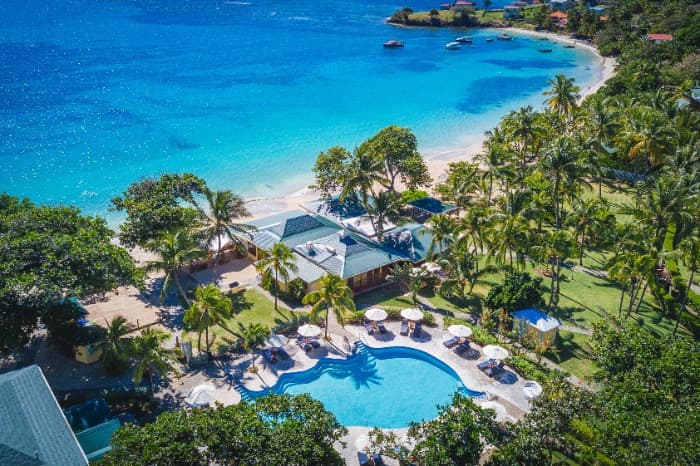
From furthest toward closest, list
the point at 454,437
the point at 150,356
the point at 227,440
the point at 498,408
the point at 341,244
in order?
1. the point at 341,244
2. the point at 150,356
3. the point at 498,408
4. the point at 454,437
5. the point at 227,440

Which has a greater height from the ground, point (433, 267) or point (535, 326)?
point (535, 326)

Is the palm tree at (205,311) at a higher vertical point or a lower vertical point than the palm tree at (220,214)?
lower

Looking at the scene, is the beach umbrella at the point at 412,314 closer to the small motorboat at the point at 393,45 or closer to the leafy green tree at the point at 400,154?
the leafy green tree at the point at 400,154

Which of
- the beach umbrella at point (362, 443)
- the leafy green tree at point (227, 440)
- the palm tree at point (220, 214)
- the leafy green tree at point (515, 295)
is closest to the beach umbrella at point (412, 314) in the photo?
the leafy green tree at point (515, 295)

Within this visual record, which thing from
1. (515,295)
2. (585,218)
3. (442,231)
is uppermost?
(585,218)

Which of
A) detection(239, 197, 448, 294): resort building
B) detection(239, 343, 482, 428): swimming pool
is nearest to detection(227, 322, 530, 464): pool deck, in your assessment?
detection(239, 343, 482, 428): swimming pool

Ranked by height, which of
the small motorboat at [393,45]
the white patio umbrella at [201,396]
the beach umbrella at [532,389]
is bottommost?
the beach umbrella at [532,389]

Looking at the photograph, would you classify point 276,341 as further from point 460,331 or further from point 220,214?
point 460,331

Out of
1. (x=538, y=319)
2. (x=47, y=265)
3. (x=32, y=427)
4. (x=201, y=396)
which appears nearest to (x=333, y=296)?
(x=201, y=396)
